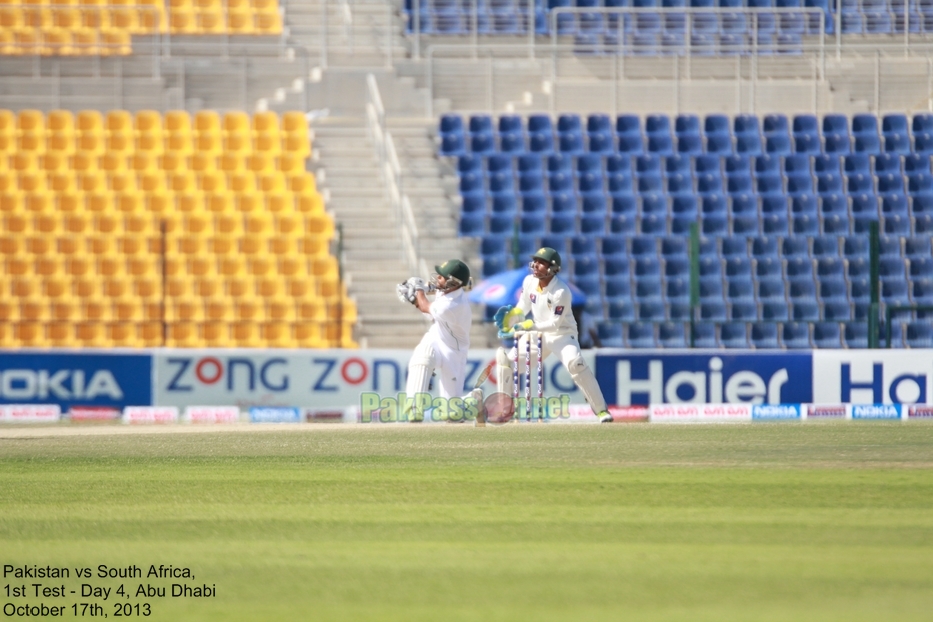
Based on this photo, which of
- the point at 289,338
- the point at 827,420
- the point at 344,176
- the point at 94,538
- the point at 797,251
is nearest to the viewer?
the point at 94,538

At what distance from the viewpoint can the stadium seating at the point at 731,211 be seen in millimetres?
21094

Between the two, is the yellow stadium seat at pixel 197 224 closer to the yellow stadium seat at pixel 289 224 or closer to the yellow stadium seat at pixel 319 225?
the yellow stadium seat at pixel 289 224

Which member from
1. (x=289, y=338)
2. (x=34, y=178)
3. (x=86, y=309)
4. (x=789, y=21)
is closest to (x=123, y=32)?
(x=34, y=178)

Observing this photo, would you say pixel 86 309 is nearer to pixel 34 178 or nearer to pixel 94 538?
pixel 34 178

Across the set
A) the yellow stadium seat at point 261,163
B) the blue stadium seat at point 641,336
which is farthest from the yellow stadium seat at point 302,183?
the blue stadium seat at point 641,336

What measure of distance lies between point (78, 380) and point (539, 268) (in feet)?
19.4

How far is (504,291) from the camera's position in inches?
727

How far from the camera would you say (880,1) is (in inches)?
1031

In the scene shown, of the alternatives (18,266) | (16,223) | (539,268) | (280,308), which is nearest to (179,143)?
(16,223)

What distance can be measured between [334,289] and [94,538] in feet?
47.0

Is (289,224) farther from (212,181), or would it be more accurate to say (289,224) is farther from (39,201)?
(39,201)

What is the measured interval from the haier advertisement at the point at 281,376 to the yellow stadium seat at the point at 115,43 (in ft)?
32.5

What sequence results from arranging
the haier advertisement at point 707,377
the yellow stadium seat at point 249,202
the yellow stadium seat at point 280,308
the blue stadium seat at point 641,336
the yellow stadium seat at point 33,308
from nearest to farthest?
the haier advertisement at point 707,377 → the blue stadium seat at point 641,336 → the yellow stadium seat at point 280,308 → the yellow stadium seat at point 33,308 → the yellow stadium seat at point 249,202

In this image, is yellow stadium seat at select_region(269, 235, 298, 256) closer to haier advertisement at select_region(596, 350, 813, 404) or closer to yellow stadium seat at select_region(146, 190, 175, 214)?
yellow stadium seat at select_region(146, 190, 175, 214)
